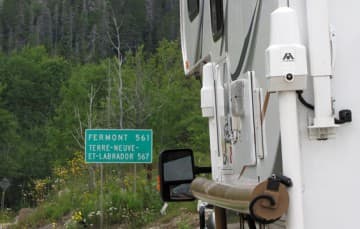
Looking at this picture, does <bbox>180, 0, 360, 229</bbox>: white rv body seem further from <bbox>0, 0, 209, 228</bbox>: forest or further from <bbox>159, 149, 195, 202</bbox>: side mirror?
<bbox>0, 0, 209, 228</bbox>: forest

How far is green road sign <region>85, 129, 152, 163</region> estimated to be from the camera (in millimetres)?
13477

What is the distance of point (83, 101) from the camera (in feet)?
111

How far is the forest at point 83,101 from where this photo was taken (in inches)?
747

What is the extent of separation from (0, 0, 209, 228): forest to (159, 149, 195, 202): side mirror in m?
12.0

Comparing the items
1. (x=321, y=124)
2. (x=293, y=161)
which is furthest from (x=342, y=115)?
(x=293, y=161)

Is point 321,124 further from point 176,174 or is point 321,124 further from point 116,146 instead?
point 116,146

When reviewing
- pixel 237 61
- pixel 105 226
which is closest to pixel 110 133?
pixel 105 226

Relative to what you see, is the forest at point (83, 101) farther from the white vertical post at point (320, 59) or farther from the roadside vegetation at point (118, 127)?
the white vertical post at point (320, 59)

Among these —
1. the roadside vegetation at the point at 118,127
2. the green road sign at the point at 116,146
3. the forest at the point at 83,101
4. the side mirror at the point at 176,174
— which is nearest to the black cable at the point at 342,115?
the side mirror at the point at 176,174

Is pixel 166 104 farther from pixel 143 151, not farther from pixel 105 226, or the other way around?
pixel 143 151

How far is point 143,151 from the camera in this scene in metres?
13.6

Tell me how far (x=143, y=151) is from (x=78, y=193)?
5728 millimetres

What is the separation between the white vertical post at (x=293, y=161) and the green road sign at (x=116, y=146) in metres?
11.6

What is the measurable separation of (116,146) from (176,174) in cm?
957
